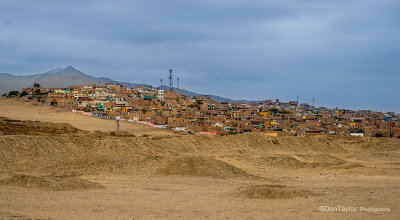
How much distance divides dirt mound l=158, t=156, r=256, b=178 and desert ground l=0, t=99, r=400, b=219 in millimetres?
60

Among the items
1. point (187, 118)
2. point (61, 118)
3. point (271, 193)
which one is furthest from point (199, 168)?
point (187, 118)

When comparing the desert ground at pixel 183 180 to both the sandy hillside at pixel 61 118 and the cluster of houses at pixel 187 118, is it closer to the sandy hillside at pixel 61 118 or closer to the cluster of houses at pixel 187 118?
the sandy hillside at pixel 61 118

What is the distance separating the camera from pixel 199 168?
2905 centimetres

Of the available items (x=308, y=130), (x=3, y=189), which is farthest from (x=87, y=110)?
(x=3, y=189)

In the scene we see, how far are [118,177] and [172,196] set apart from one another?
22.8 ft

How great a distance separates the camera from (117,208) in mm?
17609

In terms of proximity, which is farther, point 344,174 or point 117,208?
point 344,174

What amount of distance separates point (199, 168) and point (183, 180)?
7.94 feet

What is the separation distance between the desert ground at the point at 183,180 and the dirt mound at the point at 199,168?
0.06 metres

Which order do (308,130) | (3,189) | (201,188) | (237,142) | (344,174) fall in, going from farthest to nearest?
(308,130), (237,142), (344,174), (201,188), (3,189)

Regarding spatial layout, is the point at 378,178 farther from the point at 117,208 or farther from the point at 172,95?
the point at 172,95

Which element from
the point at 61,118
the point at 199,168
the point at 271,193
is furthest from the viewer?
the point at 61,118

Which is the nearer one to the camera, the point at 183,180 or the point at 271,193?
the point at 271,193

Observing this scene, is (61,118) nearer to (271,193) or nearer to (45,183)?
(45,183)
